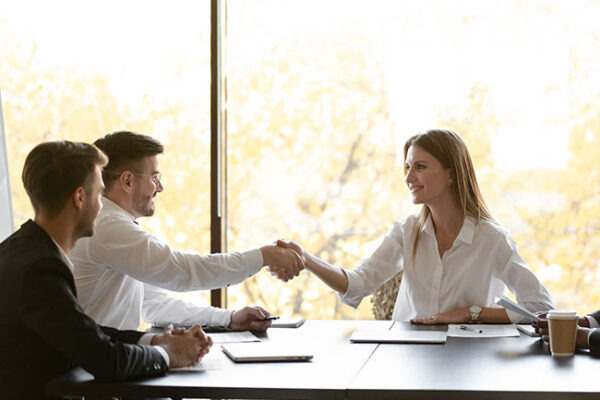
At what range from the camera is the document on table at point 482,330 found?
2.72 meters

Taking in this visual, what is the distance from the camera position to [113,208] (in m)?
2.91

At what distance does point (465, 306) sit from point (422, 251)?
285 millimetres

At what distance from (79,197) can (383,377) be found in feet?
3.02

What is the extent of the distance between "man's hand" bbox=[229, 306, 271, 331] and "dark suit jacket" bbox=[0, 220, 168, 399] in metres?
0.77

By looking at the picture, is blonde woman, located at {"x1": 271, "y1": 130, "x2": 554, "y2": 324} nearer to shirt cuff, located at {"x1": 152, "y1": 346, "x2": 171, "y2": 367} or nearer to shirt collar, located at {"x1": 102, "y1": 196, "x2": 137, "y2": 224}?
shirt collar, located at {"x1": 102, "y1": 196, "x2": 137, "y2": 224}

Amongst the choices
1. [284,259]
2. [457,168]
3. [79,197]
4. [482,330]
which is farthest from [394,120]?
[79,197]

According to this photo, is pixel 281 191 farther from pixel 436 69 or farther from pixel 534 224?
pixel 534 224

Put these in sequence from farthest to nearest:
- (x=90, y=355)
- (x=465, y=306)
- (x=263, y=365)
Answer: (x=465, y=306) < (x=263, y=365) < (x=90, y=355)

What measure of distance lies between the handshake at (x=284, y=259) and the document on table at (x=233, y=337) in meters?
0.44

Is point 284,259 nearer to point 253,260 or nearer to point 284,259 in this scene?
point 284,259

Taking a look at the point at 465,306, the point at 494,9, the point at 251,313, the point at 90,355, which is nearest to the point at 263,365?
the point at 90,355

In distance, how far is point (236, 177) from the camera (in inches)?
187

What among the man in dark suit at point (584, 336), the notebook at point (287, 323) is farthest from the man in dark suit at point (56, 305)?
the man in dark suit at point (584, 336)

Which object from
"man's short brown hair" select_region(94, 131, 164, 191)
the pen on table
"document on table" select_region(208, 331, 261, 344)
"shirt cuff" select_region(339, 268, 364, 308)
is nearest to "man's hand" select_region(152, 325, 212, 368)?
"document on table" select_region(208, 331, 261, 344)
